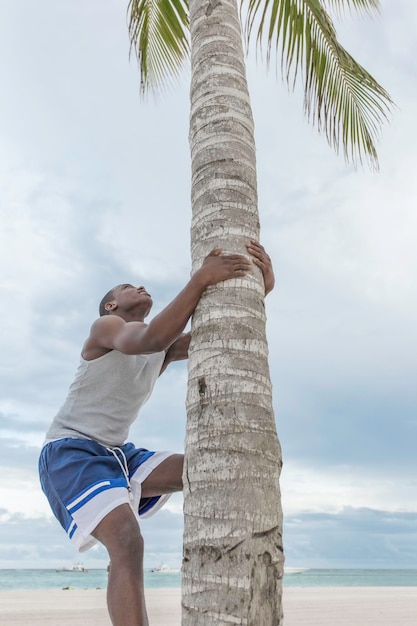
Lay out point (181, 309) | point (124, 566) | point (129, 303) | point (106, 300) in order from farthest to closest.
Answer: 1. point (106, 300)
2. point (129, 303)
3. point (124, 566)
4. point (181, 309)

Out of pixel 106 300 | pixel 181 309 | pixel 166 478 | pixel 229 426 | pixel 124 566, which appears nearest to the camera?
pixel 229 426

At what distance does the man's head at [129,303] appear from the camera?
14.7 ft

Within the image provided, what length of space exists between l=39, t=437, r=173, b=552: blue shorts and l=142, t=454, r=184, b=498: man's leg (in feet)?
0.12

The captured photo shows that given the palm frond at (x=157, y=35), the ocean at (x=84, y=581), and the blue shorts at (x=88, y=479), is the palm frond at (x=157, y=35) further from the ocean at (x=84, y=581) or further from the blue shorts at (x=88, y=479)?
the ocean at (x=84, y=581)

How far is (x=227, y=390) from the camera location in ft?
9.22

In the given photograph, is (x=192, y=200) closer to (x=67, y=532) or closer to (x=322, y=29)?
(x=67, y=532)

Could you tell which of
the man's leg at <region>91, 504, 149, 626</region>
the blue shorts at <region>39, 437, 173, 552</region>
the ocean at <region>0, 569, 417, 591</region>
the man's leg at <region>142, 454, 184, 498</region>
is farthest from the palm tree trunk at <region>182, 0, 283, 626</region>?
the ocean at <region>0, 569, 417, 591</region>

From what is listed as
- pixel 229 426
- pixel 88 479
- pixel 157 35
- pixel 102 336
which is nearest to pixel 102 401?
pixel 102 336

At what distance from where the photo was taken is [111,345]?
12.8 feet

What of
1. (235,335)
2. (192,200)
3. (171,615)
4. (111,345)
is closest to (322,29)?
(192,200)

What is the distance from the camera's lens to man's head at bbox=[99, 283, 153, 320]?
4480 mm

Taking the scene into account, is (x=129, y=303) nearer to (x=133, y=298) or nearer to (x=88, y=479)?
(x=133, y=298)

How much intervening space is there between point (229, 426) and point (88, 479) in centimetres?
128

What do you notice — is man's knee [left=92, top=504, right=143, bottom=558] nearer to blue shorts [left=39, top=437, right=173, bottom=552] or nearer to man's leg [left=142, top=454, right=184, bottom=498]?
blue shorts [left=39, top=437, right=173, bottom=552]
